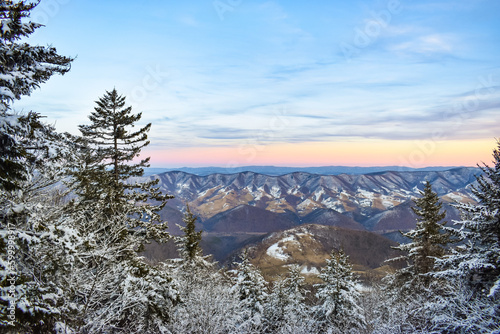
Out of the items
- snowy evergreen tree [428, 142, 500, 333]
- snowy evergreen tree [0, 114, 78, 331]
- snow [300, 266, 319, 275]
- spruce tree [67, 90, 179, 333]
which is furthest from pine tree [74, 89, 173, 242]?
snow [300, 266, 319, 275]

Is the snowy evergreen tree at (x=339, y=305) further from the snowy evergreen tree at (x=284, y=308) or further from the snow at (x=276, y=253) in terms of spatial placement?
the snow at (x=276, y=253)

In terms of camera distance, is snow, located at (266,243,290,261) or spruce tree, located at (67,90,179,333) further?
snow, located at (266,243,290,261)

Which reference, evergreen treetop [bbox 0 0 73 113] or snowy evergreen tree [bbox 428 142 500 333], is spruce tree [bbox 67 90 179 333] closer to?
evergreen treetop [bbox 0 0 73 113]

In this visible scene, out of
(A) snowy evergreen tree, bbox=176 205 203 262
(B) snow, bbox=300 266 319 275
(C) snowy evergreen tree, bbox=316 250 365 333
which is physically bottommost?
(B) snow, bbox=300 266 319 275

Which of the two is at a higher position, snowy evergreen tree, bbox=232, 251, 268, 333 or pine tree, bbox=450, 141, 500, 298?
pine tree, bbox=450, 141, 500, 298

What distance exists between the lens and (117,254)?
11742 millimetres

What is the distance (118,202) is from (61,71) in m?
8.30

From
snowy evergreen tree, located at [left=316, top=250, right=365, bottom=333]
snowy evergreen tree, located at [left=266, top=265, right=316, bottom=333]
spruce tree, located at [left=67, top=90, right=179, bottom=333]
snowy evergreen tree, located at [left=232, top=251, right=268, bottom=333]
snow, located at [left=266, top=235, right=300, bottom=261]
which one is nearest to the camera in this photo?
spruce tree, located at [left=67, top=90, right=179, bottom=333]

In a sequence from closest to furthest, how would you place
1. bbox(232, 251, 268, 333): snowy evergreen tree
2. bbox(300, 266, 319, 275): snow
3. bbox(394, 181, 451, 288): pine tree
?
bbox(394, 181, 451, 288): pine tree < bbox(232, 251, 268, 333): snowy evergreen tree < bbox(300, 266, 319, 275): snow

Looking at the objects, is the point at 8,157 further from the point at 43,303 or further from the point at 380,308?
the point at 380,308

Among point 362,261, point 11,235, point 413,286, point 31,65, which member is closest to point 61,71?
point 31,65

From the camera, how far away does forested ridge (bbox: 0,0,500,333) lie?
19.4ft

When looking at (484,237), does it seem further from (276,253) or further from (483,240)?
(276,253)

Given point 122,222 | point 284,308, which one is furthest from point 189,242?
point 122,222
